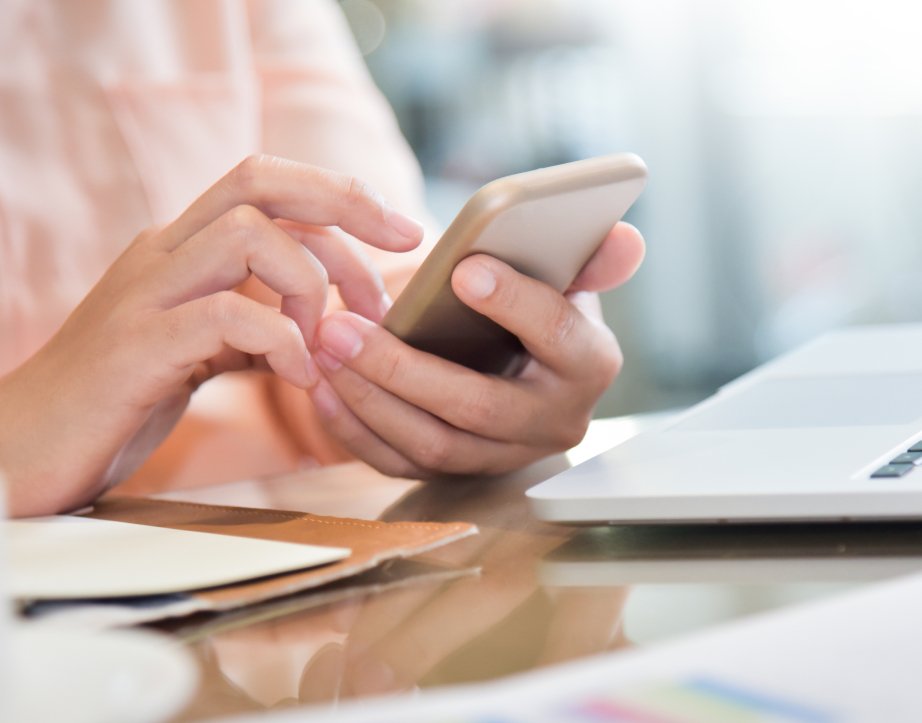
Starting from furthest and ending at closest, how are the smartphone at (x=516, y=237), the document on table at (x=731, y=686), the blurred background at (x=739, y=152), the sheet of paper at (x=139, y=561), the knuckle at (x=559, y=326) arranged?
the blurred background at (x=739, y=152) < the knuckle at (x=559, y=326) < the smartphone at (x=516, y=237) < the sheet of paper at (x=139, y=561) < the document on table at (x=731, y=686)

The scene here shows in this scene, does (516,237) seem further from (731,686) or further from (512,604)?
(731,686)

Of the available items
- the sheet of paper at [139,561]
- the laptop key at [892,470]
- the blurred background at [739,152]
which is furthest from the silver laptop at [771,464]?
the blurred background at [739,152]

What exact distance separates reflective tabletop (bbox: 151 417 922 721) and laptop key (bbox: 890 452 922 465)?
0.02 m

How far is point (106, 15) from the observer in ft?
2.90

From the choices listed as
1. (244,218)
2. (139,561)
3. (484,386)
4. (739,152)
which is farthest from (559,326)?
(739,152)

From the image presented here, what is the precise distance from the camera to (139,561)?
373 millimetres

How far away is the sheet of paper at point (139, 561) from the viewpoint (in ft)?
1.12

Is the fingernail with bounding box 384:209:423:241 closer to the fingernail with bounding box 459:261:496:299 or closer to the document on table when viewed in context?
the fingernail with bounding box 459:261:496:299

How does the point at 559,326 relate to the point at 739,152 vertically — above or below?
above

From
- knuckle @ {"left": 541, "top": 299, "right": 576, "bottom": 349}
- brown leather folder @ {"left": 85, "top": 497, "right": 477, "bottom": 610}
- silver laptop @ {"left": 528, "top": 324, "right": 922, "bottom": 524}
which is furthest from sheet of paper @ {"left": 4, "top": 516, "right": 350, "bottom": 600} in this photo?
knuckle @ {"left": 541, "top": 299, "right": 576, "bottom": 349}

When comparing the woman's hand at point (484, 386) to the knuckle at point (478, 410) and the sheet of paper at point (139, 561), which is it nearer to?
the knuckle at point (478, 410)

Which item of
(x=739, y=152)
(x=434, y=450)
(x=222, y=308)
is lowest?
(x=739, y=152)

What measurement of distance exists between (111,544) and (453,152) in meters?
2.61

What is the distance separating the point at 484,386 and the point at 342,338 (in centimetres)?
8
